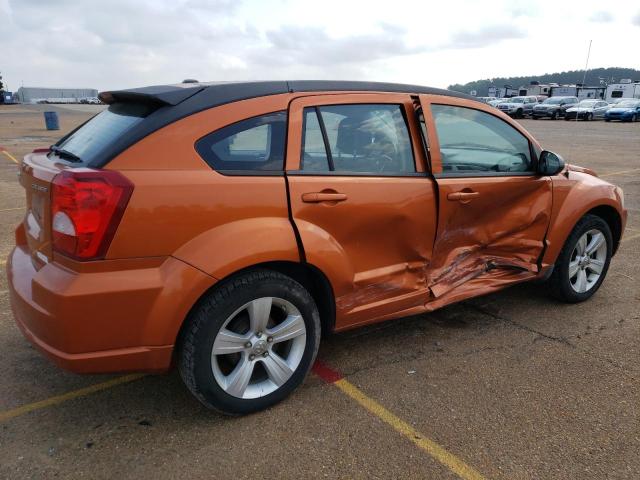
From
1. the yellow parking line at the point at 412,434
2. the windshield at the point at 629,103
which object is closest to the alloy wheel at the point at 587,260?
the yellow parking line at the point at 412,434

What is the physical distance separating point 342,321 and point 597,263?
8.39 feet

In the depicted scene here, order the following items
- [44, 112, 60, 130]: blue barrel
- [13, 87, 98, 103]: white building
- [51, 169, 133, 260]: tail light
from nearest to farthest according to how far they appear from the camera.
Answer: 1. [51, 169, 133, 260]: tail light
2. [44, 112, 60, 130]: blue barrel
3. [13, 87, 98, 103]: white building

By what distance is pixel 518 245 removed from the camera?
382cm

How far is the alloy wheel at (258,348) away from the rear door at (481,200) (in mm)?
1098

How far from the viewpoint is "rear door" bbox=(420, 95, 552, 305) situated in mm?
3326

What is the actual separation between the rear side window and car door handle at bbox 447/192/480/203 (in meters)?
1.19

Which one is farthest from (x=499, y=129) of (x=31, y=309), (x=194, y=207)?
(x=31, y=309)

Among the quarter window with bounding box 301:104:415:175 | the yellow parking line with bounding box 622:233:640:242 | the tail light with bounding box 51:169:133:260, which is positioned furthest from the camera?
the yellow parking line with bounding box 622:233:640:242

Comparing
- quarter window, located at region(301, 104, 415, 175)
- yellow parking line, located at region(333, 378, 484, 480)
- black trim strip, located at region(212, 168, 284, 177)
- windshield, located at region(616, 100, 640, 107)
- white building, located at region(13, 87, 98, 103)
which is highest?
quarter window, located at region(301, 104, 415, 175)

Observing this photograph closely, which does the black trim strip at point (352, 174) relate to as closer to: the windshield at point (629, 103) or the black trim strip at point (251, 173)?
the black trim strip at point (251, 173)

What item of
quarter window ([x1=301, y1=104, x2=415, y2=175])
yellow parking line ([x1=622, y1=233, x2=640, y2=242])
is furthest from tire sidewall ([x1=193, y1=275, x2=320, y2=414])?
yellow parking line ([x1=622, y1=233, x2=640, y2=242])

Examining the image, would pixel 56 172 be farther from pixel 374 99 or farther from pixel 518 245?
pixel 518 245

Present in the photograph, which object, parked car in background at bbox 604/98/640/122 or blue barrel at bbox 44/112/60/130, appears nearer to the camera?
blue barrel at bbox 44/112/60/130

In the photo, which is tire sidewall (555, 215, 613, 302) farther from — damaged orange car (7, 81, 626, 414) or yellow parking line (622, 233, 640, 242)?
yellow parking line (622, 233, 640, 242)
